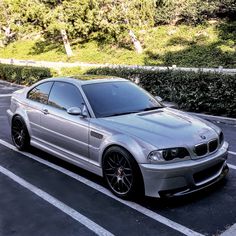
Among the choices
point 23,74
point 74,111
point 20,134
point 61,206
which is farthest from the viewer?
point 23,74

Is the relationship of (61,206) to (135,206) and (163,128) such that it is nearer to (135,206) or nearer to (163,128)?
(135,206)

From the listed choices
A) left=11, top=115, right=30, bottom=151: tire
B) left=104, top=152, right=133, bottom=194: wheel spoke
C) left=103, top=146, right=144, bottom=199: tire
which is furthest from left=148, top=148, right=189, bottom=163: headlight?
left=11, top=115, right=30, bottom=151: tire

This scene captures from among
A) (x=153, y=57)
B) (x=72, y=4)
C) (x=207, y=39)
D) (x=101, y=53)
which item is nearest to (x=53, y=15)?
(x=72, y=4)

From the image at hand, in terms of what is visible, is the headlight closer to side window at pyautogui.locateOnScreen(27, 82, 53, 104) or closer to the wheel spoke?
the wheel spoke

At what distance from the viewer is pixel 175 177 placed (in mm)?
4453

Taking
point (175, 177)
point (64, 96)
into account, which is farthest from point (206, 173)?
point (64, 96)

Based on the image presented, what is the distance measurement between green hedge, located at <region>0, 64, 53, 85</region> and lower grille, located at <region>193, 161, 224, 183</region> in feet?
43.9

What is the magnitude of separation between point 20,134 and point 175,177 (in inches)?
142

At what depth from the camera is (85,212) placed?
4.54 metres

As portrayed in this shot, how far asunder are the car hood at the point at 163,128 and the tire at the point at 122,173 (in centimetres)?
29

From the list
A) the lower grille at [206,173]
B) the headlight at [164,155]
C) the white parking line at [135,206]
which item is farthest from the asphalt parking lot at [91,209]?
the headlight at [164,155]

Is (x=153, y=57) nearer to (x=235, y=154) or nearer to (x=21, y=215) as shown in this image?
(x=235, y=154)

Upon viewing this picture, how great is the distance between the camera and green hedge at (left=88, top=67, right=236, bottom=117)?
9688 millimetres

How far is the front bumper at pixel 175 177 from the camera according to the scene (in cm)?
443
